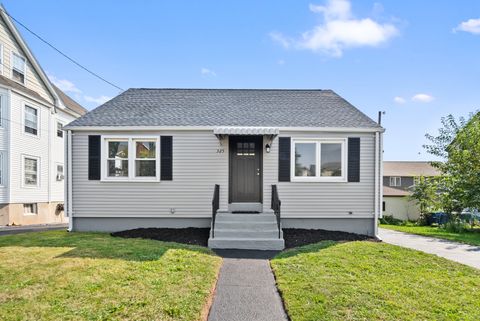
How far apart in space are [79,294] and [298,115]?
7.99 m

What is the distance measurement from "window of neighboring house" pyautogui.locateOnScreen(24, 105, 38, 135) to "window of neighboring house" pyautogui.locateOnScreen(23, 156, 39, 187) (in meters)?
1.41

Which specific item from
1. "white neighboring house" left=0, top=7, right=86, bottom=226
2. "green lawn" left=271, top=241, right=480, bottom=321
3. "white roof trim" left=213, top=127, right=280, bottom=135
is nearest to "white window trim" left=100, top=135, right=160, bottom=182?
"white roof trim" left=213, top=127, right=280, bottom=135

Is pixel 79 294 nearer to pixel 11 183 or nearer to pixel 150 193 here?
pixel 150 193

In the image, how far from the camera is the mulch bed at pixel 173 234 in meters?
8.31

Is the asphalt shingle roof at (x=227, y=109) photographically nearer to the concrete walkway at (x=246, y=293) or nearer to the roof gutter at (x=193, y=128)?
the roof gutter at (x=193, y=128)

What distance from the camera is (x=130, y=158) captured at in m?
9.53

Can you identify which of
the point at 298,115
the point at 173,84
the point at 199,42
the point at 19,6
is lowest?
the point at 298,115

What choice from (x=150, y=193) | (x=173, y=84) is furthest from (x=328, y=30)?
(x=150, y=193)

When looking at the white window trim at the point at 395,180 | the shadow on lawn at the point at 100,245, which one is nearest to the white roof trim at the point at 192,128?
the shadow on lawn at the point at 100,245

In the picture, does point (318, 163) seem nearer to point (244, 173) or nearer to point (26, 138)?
point (244, 173)

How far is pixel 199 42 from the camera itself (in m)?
12.7

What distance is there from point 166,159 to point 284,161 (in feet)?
12.0

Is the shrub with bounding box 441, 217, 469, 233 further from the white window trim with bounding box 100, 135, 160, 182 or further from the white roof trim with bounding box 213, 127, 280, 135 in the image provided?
the white window trim with bounding box 100, 135, 160, 182

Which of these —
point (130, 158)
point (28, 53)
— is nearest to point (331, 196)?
point (130, 158)
